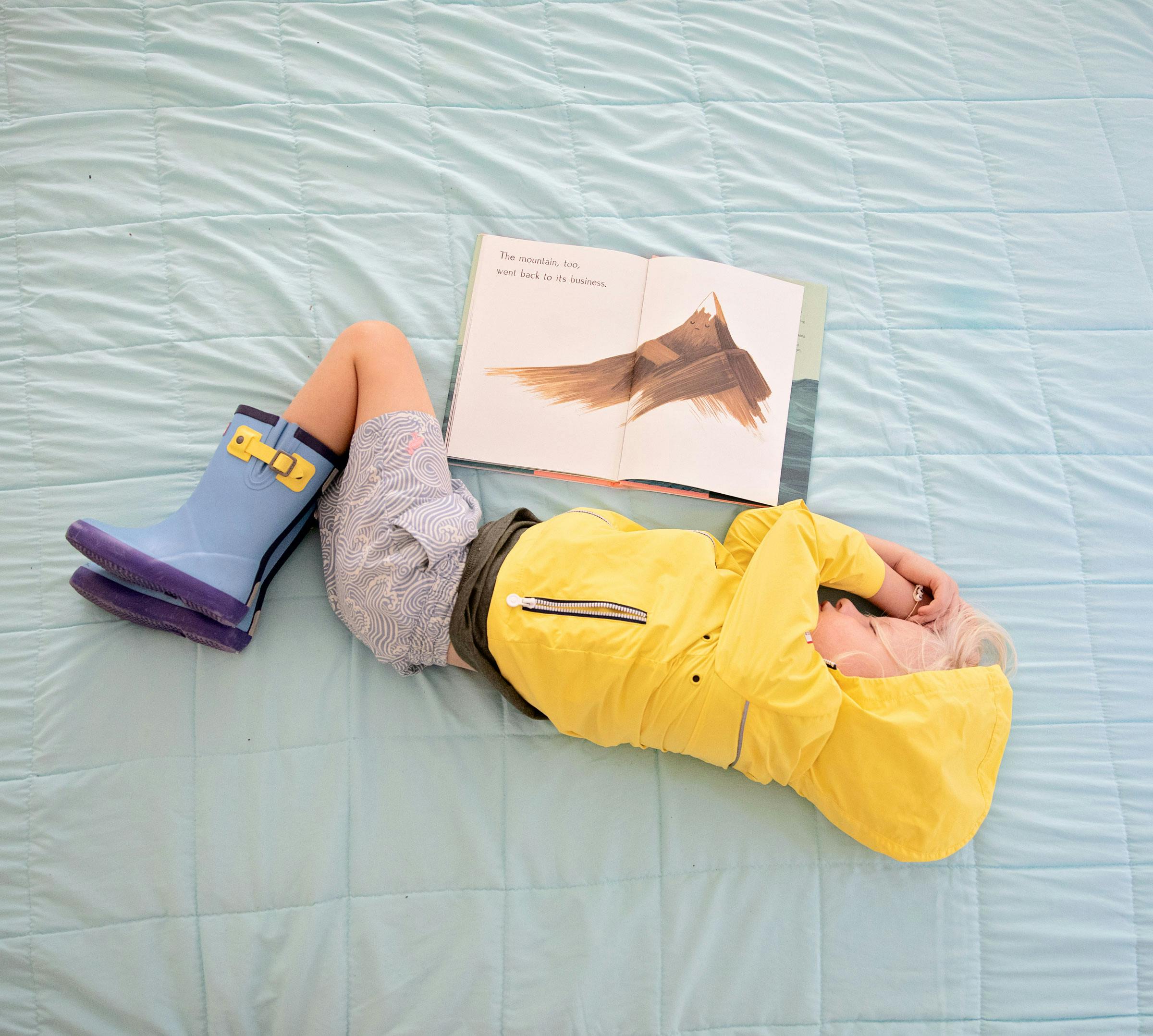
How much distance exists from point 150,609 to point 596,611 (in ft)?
1.41

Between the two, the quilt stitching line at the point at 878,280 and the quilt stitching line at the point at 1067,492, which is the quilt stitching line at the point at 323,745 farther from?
the quilt stitching line at the point at 878,280

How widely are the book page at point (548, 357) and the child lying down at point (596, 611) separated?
9 centimetres

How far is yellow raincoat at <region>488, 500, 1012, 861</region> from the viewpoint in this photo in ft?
2.39

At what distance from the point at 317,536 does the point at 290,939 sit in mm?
401

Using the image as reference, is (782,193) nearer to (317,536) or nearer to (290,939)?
(317,536)

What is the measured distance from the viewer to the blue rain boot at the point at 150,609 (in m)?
0.75

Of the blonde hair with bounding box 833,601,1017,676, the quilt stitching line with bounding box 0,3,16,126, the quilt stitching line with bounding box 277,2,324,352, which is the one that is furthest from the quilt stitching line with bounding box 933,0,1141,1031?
the quilt stitching line with bounding box 0,3,16,126

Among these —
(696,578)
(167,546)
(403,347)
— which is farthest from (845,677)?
(167,546)

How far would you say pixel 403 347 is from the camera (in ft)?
2.76

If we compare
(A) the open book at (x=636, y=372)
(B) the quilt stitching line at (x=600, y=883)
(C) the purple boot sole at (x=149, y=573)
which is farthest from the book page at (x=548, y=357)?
(B) the quilt stitching line at (x=600, y=883)

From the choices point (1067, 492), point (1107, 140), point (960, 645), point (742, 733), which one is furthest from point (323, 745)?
point (1107, 140)

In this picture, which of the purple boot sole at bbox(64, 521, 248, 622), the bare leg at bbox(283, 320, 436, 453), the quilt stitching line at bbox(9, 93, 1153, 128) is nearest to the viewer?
the purple boot sole at bbox(64, 521, 248, 622)

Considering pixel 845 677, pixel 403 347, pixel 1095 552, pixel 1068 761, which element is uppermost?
pixel 403 347

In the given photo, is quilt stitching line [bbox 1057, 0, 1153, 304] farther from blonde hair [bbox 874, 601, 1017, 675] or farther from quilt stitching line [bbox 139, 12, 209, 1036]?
quilt stitching line [bbox 139, 12, 209, 1036]
